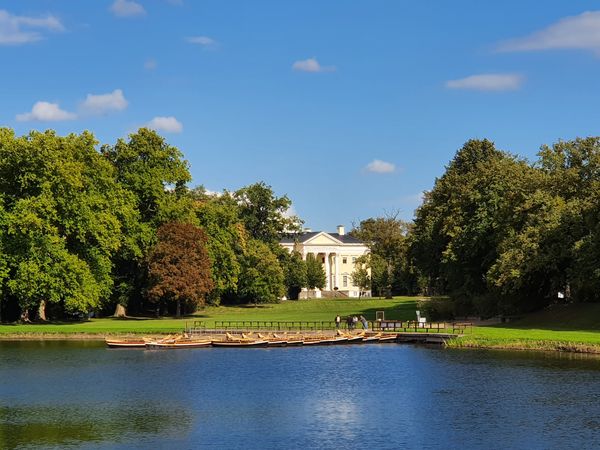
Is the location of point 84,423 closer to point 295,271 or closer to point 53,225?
point 53,225

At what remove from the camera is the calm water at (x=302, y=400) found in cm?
3073

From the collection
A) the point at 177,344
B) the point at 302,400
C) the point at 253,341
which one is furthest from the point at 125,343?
the point at 302,400

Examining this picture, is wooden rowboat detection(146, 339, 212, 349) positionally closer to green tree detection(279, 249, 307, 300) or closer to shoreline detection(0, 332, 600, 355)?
shoreline detection(0, 332, 600, 355)

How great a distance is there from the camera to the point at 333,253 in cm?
16338

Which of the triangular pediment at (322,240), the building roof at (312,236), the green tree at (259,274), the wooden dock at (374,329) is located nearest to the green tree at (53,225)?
the wooden dock at (374,329)

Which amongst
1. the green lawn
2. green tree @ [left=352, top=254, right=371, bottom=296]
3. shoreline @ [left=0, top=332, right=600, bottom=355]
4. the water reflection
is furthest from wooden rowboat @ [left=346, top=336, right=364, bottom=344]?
green tree @ [left=352, top=254, right=371, bottom=296]

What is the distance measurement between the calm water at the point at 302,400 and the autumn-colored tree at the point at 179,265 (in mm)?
29970

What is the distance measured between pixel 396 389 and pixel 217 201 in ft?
273

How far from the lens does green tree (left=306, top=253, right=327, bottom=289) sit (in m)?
145

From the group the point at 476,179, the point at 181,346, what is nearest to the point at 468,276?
the point at 476,179

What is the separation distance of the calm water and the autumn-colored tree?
29970mm

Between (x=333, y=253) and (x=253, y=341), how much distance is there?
325 feet

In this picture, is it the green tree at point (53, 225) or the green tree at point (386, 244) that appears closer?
the green tree at point (53, 225)

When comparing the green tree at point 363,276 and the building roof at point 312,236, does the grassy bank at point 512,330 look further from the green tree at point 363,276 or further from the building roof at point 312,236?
the building roof at point 312,236
